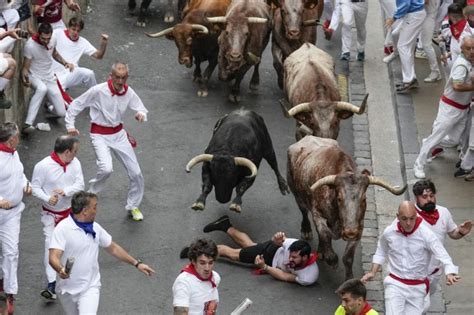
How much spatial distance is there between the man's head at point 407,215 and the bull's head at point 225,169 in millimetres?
3209

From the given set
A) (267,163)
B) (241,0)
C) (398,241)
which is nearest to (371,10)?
(241,0)

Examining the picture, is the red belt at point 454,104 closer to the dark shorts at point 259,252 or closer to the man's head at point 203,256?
the dark shorts at point 259,252

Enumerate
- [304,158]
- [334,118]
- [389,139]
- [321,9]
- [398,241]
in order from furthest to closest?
[321,9], [389,139], [334,118], [304,158], [398,241]

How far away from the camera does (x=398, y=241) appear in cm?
1440

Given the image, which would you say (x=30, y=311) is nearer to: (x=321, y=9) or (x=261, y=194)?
(x=261, y=194)

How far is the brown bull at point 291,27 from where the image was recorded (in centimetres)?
2058

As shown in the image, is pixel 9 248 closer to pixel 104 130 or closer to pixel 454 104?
pixel 104 130

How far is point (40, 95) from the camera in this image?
19.3m

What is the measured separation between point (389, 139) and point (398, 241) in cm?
575

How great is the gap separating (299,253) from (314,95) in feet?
11.0

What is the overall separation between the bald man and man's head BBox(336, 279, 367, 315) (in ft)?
4.43

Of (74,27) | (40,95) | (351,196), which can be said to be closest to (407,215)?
(351,196)

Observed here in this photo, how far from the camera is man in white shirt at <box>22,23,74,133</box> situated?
63.1 feet

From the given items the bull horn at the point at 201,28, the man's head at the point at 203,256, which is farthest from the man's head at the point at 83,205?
the bull horn at the point at 201,28
